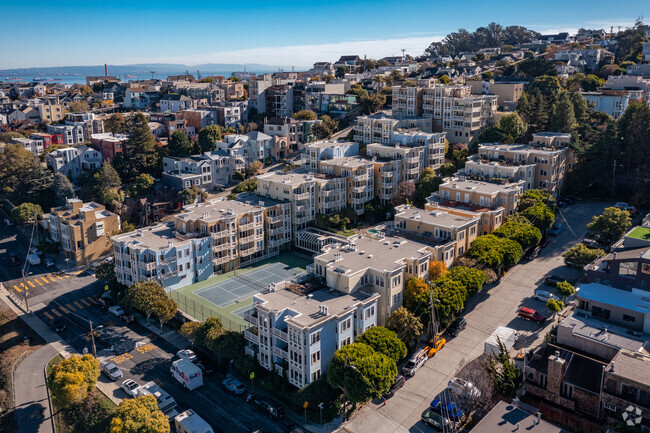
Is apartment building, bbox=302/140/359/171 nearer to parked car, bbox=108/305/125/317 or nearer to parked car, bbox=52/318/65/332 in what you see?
parked car, bbox=108/305/125/317

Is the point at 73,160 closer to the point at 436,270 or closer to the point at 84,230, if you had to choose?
the point at 84,230

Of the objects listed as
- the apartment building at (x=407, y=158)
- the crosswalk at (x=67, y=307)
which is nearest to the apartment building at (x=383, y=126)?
the apartment building at (x=407, y=158)

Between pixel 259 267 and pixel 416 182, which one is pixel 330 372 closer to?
pixel 259 267

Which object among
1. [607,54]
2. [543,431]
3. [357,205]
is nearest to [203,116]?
[357,205]

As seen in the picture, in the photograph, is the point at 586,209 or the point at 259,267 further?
the point at 586,209

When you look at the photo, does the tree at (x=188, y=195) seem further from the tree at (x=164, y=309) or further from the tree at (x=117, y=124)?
the tree at (x=117, y=124)

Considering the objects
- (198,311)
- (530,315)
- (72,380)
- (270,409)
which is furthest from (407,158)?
(72,380)
